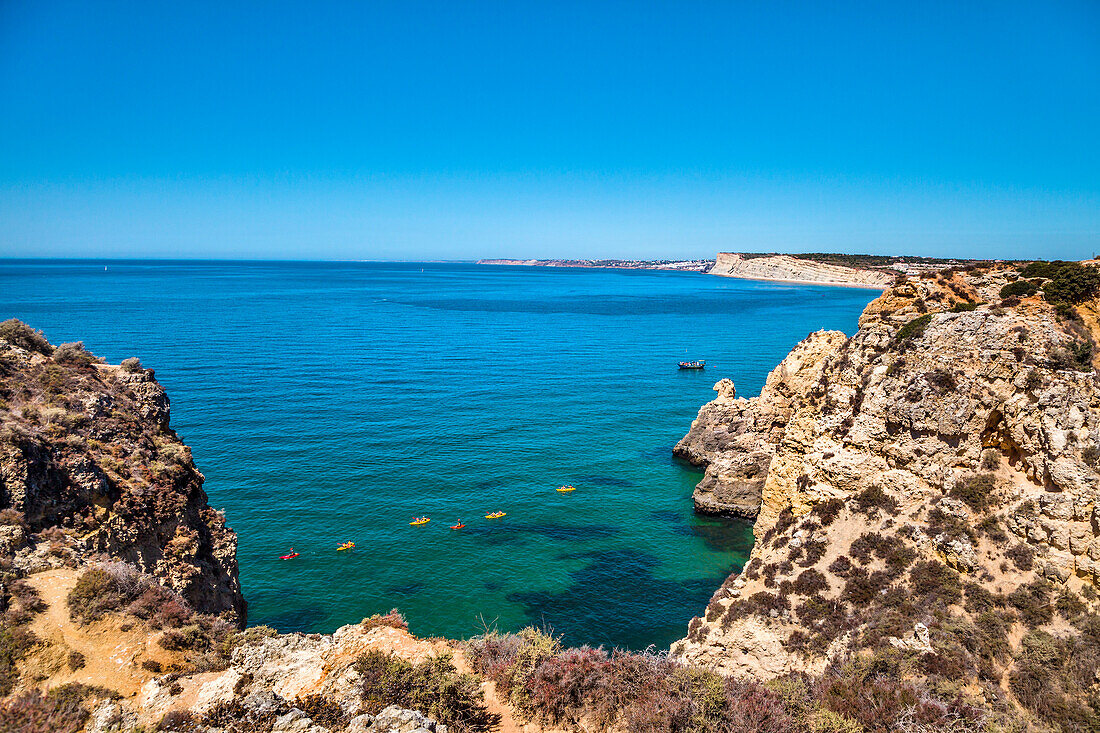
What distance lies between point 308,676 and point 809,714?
10.3 metres

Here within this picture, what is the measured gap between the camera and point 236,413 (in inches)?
2034

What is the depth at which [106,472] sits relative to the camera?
1638 centimetres

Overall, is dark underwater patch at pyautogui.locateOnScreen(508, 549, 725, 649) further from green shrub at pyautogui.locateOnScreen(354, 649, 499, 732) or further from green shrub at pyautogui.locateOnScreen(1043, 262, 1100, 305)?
green shrub at pyautogui.locateOnScreen(1043, 262, 1100, 305)

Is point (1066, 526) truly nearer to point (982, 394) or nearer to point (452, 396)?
point (982, 394)

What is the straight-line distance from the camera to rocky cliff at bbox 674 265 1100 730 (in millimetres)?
16062

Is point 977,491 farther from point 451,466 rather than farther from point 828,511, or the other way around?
point 451,466

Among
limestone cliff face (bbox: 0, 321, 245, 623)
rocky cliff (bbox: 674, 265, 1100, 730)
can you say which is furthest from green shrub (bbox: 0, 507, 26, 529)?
rocky cliff (bbox: 674, 265, 1100, 730)

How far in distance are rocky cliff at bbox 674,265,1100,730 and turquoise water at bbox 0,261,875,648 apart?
7.88 meters

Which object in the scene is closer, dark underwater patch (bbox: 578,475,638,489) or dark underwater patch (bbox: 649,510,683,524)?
dark underwater patch (bbox: 649,510,683,524)

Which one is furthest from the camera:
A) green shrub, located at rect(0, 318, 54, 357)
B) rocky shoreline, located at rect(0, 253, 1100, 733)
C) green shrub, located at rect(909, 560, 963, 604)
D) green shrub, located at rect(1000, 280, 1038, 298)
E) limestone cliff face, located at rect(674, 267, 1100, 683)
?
green shrub, located at rect(1000, 280, 1038, 298)

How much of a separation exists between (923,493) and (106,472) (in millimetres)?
26732

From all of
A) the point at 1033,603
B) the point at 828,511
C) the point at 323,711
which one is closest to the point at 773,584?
the point at 828,511

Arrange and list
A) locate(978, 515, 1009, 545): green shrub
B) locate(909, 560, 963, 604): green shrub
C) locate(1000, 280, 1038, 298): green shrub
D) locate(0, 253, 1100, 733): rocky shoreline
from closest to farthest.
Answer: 1. locate(0, 253, 1100, 733): rocky shoreline
2. locate(909, 560, 963, 604): green shrub
3. locate(978, 515, 1009, 545): green shrub
4. locate(1000, 280, 1038, 298): green shrub

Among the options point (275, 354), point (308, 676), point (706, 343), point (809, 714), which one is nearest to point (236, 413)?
point (275, 354)
